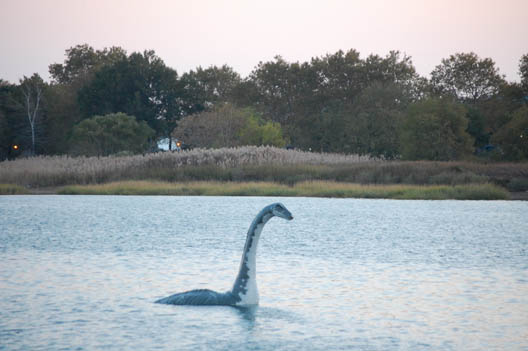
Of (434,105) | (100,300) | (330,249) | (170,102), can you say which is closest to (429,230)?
(330,249)

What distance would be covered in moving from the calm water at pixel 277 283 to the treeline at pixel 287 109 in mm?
31724

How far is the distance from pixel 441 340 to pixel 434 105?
45.0 m

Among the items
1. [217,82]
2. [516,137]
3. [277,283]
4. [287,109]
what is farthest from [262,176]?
[217,82]

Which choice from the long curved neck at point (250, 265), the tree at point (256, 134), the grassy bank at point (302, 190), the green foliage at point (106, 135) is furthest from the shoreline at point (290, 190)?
the tree at point (256, 134)

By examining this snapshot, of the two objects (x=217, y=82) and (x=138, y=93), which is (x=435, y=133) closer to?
(x=138, y=93)

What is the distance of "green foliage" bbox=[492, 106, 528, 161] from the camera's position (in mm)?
51312

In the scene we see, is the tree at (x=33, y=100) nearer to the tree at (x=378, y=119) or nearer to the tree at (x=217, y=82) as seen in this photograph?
the tree at (x=217, y=82)

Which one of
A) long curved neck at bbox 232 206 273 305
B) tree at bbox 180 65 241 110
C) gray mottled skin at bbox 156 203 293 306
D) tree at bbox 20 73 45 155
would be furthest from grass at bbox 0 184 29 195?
tree at bbox 180 65 241 110

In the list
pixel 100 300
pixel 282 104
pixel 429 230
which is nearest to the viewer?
pixel 100 300

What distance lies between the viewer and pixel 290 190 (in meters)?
35.6

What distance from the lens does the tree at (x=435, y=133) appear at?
50.8m

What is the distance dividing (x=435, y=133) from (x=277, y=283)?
4064 centimetres

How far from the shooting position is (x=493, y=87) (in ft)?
263

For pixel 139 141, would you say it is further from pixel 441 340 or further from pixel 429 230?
pixel 441 340
